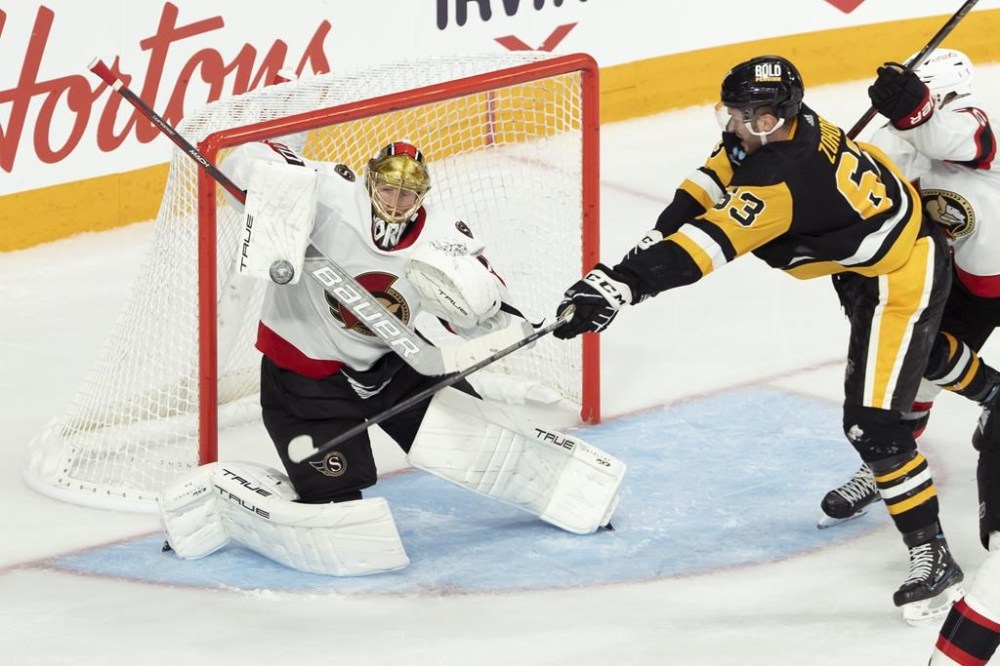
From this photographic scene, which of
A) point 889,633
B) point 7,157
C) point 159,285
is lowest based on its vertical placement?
point 889,633

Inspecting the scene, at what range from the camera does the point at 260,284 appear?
495cm

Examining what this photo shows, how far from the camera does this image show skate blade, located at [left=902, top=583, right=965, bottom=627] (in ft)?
12.7

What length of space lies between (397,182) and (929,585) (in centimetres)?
136

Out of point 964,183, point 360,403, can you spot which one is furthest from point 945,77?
point 360,403

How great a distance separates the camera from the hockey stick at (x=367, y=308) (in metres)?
3.99

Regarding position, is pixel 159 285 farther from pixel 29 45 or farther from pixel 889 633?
pixel 889 633

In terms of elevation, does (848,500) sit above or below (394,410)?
below

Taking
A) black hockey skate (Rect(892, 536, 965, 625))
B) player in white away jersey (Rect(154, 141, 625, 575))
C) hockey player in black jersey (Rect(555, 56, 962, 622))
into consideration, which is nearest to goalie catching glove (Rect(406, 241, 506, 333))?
player in white away jersey (Rect(154, 141, 625, 575))

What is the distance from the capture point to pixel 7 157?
586cm

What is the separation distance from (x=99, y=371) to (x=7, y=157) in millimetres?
1431

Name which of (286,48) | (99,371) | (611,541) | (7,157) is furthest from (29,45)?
(611,541)

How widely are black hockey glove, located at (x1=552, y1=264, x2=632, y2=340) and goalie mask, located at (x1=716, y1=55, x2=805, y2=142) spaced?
1.34ft

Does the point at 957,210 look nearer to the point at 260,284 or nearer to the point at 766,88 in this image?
the point at 766,88

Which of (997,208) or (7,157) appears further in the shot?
(7,157)
